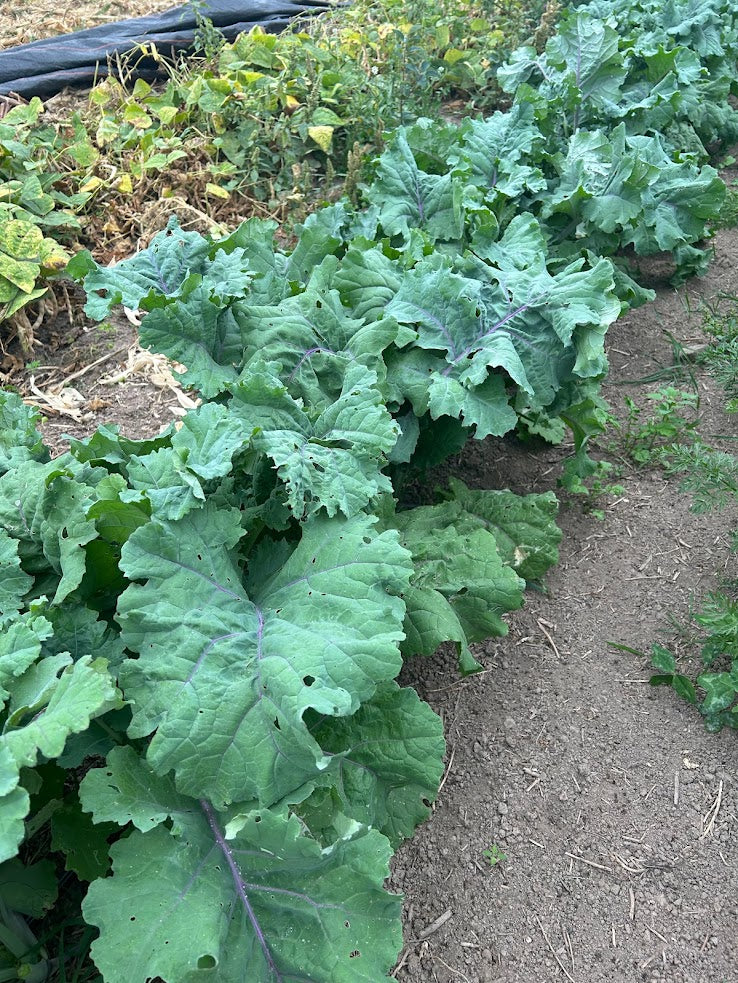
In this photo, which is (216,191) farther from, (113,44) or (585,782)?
(585,782)

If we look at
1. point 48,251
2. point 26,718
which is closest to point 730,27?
point 48,251

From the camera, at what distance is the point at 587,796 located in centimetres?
274

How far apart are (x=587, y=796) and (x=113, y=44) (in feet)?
19.2

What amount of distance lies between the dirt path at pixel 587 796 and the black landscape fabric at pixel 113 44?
460cm

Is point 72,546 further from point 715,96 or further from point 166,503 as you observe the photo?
point 715,96

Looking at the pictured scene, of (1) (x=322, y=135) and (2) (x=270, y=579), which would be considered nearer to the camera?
(2) (x=270, y=579)

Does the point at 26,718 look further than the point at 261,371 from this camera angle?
No

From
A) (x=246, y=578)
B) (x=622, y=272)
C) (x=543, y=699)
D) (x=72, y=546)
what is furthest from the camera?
→ (x=622, y=272)

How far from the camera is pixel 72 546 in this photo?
7.30 feet

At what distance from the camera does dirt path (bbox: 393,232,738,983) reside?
2424mm

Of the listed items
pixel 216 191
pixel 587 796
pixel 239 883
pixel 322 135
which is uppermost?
pixel 322 135

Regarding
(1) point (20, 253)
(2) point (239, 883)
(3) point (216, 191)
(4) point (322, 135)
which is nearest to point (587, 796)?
(2) point (239, 883)

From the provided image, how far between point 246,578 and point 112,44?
5.13m

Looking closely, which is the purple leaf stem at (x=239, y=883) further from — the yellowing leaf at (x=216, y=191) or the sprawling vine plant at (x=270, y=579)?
the yellowing leaf at (x=216, y=191)
